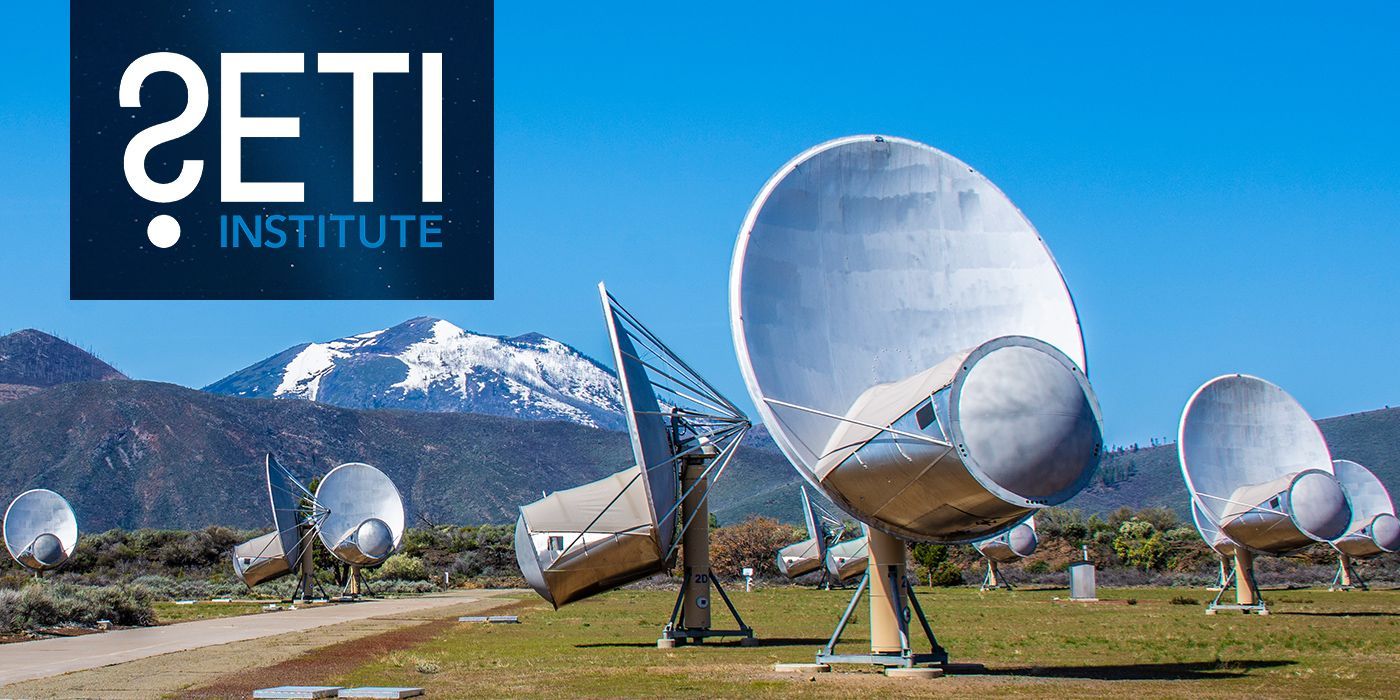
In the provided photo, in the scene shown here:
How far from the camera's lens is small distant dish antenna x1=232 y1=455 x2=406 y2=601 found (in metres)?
66.6

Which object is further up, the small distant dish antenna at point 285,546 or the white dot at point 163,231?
the white dot at point 163,231

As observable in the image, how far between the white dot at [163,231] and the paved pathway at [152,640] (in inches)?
326

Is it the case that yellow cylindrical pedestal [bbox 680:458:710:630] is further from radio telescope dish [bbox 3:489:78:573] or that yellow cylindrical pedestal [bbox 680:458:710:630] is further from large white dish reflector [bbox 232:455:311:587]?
radio telescope dish [bbox 3:489:78:573]

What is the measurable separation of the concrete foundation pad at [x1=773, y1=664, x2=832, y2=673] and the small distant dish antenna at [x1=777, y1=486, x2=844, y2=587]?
150 ft

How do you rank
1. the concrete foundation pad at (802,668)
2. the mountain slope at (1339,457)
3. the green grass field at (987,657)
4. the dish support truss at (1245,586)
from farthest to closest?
the mountain slope at (1339,457)
the dish support truss at (1245,586)
the concrete foundation pad at (802,668)
the green grass field at (987,657)

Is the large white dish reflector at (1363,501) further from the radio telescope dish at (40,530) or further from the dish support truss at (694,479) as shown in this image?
the radio telescope dish at (40,530)

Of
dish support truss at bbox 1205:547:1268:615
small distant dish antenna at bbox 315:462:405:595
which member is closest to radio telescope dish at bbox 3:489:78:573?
small distant dish antenna at bbox 315:462:405:595

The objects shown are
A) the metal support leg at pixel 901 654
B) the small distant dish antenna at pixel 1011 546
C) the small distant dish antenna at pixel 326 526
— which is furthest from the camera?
the small distant dish antenna at pixel 1011 546

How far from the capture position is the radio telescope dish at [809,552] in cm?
7438

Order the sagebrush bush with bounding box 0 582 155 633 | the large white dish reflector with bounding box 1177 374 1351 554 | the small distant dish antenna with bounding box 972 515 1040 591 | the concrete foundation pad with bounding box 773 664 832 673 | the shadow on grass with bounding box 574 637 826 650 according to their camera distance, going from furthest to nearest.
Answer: the small distant dish antenna with bounding box 972 515 1040 591 → the large white dish reflector with bounding box 1177 374 1351 554 → the sagebrush bush with bounding box 0 582 155 633 → the shadow on grass with bounding box 574 637 826 650 → the concrete foundation pad with bounding box 773 664 832 673

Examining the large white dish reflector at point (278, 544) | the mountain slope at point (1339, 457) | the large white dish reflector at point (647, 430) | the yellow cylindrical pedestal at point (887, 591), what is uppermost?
the large white dish reflector at point (647, 430)

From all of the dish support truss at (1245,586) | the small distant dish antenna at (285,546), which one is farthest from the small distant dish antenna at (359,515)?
the dish support truss at (1245,586)

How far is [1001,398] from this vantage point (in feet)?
74.4

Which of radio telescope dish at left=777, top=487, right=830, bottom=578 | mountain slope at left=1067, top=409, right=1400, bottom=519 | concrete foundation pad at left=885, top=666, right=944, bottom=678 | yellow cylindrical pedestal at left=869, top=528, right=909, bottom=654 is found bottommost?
mountain slope at left=1067, top=409, right=1400, bottom=519
